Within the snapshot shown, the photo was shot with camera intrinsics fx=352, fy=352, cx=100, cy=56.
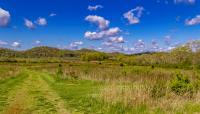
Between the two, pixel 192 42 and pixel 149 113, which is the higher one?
pixel 192 42

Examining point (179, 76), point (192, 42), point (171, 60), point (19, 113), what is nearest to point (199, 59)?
point (171, 60)

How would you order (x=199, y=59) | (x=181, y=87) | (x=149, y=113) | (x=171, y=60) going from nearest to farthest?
(x=149, y=113)
(x=181, y=87)
(x=199, y=59)
(x=171, y=60)

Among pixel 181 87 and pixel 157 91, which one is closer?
pixel 157 91

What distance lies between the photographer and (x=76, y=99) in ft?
64.7

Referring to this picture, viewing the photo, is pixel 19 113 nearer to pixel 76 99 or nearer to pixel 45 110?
pixel 45 110

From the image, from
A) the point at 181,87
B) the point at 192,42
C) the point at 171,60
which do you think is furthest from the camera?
the point at 192,42

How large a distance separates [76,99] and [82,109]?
376 cm

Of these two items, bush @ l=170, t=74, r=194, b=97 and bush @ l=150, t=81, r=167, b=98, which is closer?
bush @ l=150, t=81, r=167, b=98

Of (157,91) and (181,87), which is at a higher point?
(181,87)

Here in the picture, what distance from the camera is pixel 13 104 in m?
17.0

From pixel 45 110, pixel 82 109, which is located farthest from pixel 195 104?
pixel 45 110

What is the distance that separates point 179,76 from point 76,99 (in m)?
6.29

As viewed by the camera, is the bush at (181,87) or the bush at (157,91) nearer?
the bush at (157,91)

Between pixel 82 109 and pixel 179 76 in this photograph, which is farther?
pixel 179 76
